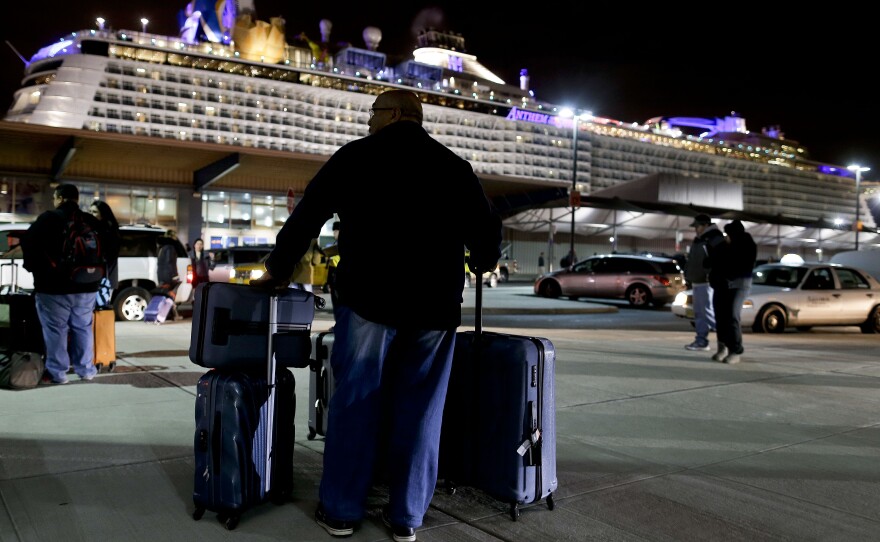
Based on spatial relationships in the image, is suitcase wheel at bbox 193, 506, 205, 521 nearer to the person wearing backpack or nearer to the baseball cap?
the person wearing backpack

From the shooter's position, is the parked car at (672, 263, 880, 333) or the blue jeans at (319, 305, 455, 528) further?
the parked car at (672, 263, 880, 333)

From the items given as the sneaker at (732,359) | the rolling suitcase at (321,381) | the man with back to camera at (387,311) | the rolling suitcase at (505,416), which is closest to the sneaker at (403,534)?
the man with back to camera at (387,311)

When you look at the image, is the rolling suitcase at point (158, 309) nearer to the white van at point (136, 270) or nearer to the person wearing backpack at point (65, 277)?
the white van at point (136, 270)

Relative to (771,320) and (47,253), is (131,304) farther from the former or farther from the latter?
(771,320)

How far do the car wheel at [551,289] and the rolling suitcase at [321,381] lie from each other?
1720 cm

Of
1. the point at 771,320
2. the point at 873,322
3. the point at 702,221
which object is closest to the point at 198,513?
the point at 702,221

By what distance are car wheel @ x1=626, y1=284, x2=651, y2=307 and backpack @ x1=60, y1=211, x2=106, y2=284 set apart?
15.5 m

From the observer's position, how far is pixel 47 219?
224 inches

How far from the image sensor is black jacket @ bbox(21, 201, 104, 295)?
563 centimetres

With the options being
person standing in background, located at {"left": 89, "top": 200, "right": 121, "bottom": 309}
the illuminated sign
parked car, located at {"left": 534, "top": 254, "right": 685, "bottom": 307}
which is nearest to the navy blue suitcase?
person standing in background, located at {"left": 89, "top": 200, "right": 121, "bottom": 309}

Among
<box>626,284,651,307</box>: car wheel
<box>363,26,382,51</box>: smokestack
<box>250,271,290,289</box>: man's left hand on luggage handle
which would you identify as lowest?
<box>626,284,651,307</box>: car wheel

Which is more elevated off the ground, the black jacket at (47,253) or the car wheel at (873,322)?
the black jacket at (47,253)

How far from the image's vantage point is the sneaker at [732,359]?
802 centimetres

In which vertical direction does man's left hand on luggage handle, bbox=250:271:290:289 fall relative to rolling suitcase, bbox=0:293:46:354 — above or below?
above
